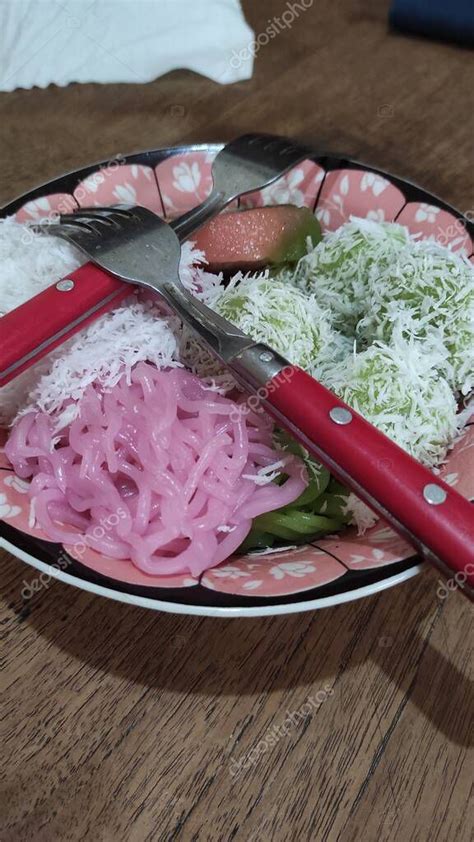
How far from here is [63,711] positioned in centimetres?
88

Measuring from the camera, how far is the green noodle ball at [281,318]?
105cm

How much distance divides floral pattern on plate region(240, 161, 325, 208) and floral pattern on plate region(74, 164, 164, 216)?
187 mm

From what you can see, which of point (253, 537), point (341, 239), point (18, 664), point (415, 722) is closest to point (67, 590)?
point (18, 664)

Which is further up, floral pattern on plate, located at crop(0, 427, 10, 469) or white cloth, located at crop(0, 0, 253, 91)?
white cloth, located at crop(0, 0, 253, 91)

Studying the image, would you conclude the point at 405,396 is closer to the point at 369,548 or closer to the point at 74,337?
the point at 369,548

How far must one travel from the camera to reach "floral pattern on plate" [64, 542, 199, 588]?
0.82 meters

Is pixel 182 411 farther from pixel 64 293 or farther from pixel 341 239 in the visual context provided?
pixel 341 239

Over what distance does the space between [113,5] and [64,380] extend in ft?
6.05

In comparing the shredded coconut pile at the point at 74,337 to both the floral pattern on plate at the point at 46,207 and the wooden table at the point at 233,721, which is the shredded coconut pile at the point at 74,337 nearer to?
the floral pattern on plate at the point at 46,207

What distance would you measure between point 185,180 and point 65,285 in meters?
0.53

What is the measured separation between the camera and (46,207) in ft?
4.33

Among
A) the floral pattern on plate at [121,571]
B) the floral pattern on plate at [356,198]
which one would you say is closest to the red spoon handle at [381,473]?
the floral pattern on plate at [121,571]
